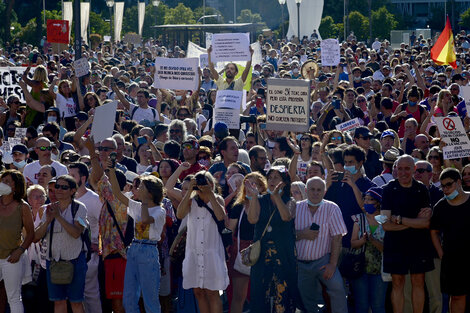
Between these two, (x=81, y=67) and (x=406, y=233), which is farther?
(x=81, y=67)

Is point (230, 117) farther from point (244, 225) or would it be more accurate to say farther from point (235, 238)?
point (244, 225)

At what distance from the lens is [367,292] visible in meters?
8.82

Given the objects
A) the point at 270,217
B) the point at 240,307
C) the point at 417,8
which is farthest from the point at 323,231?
the point at 417,8

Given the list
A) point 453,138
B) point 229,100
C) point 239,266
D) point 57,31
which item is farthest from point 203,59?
point 239,266

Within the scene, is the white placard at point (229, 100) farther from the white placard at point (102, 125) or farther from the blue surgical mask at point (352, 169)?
the blue surgical mask at point (352, 169)

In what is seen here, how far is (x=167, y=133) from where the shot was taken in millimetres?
11688

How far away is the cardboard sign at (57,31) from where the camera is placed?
71.7 ft

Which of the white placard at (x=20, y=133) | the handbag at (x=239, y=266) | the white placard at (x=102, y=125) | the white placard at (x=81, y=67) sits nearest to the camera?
the handbag at (x=239, y=266)

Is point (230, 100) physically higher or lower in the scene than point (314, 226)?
higher

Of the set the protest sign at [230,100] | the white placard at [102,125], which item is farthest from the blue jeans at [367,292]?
the protest sign at [230,100]

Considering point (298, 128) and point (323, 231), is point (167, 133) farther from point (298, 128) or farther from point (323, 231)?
point (323, 231)

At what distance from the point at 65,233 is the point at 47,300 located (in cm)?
89

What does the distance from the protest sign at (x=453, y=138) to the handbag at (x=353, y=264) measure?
1.71 meters

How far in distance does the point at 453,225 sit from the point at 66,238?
3.41 m
